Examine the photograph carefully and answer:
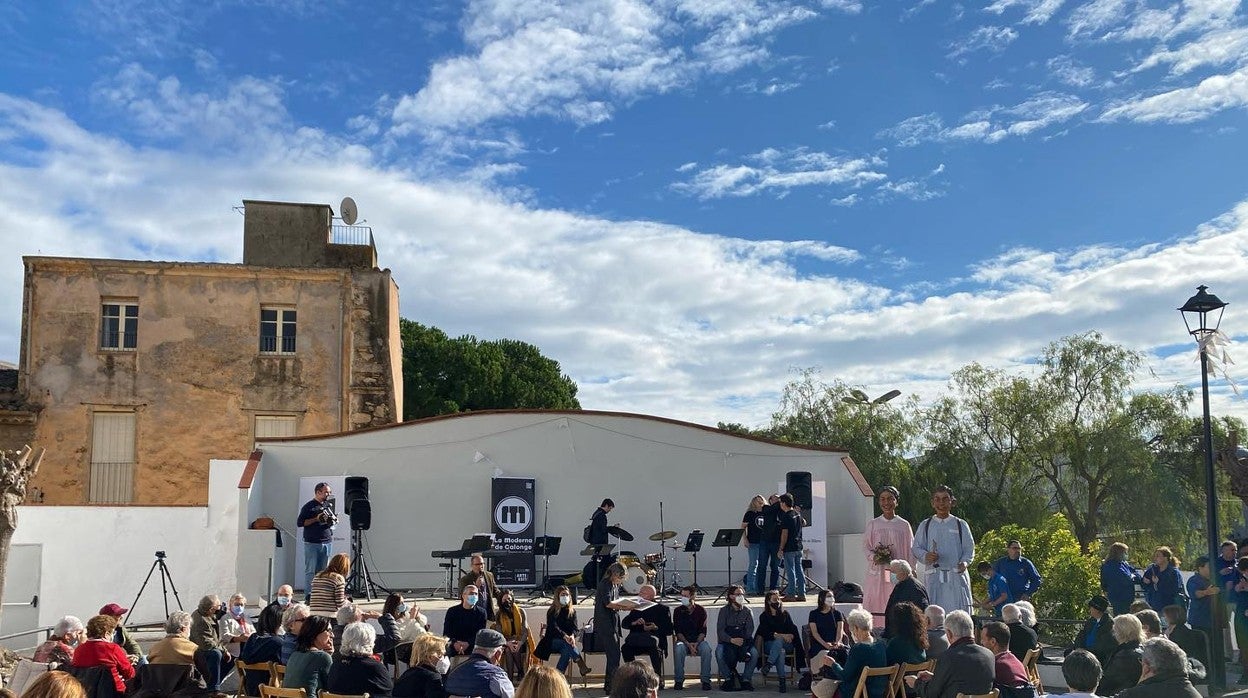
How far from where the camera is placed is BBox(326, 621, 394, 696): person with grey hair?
6.52m

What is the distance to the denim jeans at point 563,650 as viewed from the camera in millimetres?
11031

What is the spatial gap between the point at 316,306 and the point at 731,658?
16.7 meters

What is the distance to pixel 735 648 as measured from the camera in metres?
12.1

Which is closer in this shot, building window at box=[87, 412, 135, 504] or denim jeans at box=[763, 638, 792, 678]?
denim jeans at box=[763, 638, 792, 678]

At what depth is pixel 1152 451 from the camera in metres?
26.2

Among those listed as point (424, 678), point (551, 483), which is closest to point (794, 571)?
point (551, 483)

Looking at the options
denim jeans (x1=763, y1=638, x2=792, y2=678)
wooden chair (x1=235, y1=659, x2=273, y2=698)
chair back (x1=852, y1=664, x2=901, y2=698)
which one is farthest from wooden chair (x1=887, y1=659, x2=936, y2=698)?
denim jeans (x1=763, y1=638, x2=792, y2=678)

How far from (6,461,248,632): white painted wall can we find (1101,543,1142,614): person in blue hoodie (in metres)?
12.6

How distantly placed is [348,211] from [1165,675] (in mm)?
24875

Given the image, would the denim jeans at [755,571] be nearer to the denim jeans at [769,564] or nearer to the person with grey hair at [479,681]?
the denim jeans at [769,564]

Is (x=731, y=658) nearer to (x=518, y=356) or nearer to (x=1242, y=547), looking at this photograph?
(x=1242, y=547)

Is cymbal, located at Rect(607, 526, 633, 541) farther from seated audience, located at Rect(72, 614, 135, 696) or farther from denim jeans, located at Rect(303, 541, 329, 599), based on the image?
seated audience, located at Rect(72, 614, 135, 696)

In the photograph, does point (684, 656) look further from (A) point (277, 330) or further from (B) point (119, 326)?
(B) point (119, 326)

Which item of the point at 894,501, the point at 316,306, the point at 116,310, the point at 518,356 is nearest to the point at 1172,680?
the point at 894,501
